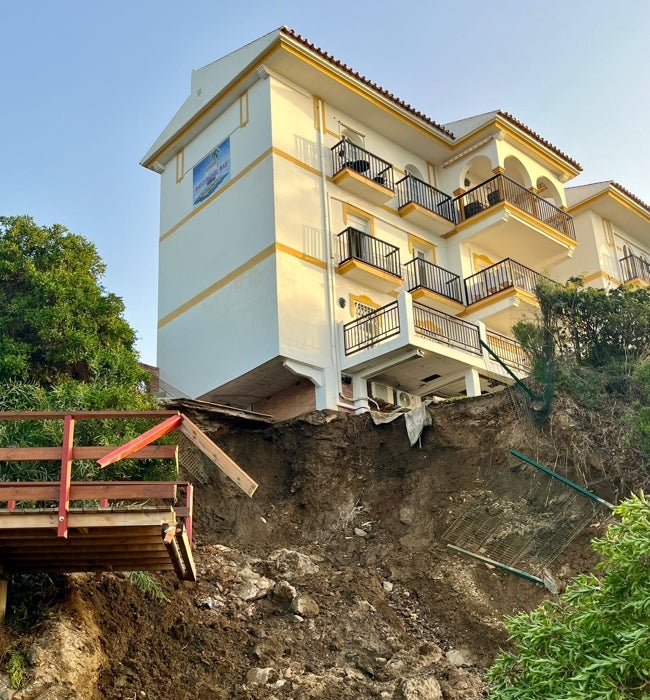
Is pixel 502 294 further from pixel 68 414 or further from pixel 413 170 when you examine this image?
pixel 68 414

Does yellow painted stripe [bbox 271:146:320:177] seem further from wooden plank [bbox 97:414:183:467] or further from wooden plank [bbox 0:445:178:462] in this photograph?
wooden plank [bbox 0:445:178:462]

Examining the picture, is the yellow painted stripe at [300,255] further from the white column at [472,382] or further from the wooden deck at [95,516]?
the wooden deck at [95,516]

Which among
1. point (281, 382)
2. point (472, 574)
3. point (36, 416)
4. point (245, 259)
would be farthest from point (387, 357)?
point (36, 416)

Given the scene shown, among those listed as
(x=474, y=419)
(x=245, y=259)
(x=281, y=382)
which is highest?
(x=245, y=259)

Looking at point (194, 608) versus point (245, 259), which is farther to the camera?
point (245, 259)

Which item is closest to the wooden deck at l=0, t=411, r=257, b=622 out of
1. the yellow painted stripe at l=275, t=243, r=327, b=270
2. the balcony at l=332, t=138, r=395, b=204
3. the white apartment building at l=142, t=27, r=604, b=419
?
the white apartment building at l=142, t=27, r=604, b=419

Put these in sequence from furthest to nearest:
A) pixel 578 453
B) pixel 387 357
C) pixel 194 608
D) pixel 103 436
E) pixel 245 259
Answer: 1. pixel 245 259
2. pixel 387 357
3. pixel 578 453
4. pixel 103 436
5. pixel 194 608

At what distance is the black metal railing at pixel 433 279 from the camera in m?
21.8

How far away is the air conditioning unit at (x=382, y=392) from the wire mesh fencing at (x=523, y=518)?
4.58m

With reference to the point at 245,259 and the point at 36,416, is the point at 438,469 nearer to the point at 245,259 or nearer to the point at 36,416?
the point at 245,259

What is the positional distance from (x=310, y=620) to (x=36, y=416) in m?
5.17

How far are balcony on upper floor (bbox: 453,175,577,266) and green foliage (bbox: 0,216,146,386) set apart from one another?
11039 millimetres

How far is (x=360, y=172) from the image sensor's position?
71.6 feet

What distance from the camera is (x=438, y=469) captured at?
16.1 metres
